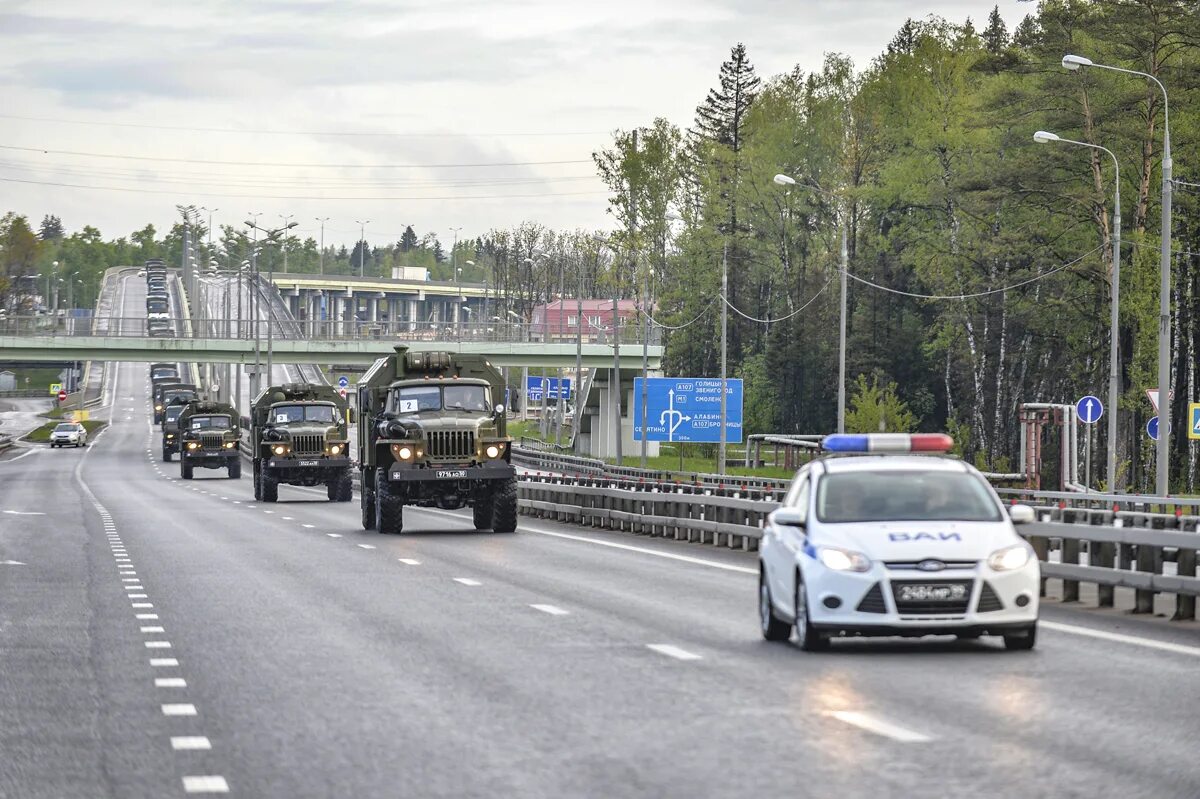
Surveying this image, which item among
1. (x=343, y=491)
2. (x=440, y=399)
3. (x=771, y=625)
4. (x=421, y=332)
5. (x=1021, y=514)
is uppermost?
(x=421, y=332)

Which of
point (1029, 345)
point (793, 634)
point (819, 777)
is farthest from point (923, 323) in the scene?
point (819, 777)

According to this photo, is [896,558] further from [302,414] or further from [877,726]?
[302,414]

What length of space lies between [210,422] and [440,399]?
1748 inches

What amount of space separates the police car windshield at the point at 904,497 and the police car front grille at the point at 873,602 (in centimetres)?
91

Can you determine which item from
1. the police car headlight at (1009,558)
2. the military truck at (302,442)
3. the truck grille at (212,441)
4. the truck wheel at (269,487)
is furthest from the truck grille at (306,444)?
the police car headlight at (1009,558)

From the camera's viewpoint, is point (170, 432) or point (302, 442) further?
point (170, 432)

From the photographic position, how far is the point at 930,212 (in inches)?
3752

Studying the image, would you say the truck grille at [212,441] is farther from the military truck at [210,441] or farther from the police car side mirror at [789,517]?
the police car side mirror at [789,517]

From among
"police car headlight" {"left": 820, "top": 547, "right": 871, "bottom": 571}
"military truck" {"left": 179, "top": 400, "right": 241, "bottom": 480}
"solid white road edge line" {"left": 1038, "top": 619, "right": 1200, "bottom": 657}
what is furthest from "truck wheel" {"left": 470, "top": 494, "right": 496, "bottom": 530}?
"military truck" {"left": 179, "top": 400, "right": 241, "bottom": 480}

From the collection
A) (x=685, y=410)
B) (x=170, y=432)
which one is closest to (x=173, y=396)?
(x=170, y=432)

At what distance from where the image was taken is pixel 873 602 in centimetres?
1493

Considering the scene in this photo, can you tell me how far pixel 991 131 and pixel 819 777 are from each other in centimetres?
7823

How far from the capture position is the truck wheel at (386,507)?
121ft

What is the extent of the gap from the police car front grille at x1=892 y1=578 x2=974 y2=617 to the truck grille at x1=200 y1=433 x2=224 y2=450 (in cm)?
6712
